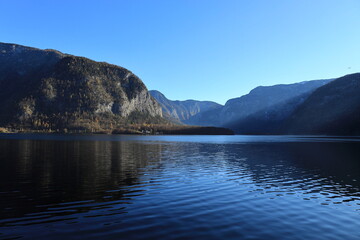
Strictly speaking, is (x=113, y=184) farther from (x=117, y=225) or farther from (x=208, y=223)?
(x=208, y=223)

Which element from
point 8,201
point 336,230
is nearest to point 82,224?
point 8,201

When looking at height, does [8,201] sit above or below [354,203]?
above

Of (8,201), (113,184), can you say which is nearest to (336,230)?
(113,184)

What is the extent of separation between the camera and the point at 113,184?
3466 cm

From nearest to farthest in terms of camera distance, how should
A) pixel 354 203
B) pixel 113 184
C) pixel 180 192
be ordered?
1. pixel 354 203
2. pixel 180 192
3. pixel 113 184

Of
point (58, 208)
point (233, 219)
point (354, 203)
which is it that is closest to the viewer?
point (233, 219)

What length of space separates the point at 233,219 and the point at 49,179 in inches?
1140

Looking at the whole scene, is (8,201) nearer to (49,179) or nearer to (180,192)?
(49,179)

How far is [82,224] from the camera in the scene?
19000mm

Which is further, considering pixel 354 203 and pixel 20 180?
pixel 20 180

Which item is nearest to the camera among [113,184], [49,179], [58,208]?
[58,208]

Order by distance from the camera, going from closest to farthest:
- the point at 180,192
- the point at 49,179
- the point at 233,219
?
1. the point at 233,219
2. the point at 180,192
3. the point at 49,179

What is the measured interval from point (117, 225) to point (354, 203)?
82.7 ft

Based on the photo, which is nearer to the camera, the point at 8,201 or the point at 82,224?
the point at 82,224
